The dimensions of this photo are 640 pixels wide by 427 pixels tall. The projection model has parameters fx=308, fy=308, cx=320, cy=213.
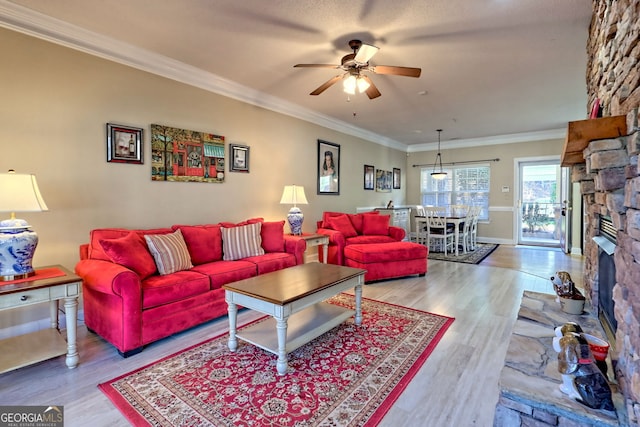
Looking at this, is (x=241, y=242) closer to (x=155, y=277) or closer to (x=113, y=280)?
(x=155, y=277)

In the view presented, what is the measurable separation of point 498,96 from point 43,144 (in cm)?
540

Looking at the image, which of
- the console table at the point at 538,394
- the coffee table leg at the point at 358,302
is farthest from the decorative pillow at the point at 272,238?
the console table at the point at 538,394

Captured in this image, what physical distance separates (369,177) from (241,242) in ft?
13.8

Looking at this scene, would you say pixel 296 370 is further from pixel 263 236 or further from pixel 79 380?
pixel 263 236

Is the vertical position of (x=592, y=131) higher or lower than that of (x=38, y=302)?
higher

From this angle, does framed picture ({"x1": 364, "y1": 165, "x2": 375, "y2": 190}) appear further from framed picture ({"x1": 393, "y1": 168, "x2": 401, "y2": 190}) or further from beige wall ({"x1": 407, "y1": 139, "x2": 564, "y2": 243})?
beige wall ({"x1": 407, "y1": 139, "x2": 564, "y2": 243})

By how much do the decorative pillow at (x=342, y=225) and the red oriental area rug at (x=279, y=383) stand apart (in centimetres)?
245

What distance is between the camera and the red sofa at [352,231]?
15.4 ft

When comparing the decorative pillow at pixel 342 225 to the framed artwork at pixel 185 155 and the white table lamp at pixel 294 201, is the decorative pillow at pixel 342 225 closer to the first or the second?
the white table lamp at pixel 294 201

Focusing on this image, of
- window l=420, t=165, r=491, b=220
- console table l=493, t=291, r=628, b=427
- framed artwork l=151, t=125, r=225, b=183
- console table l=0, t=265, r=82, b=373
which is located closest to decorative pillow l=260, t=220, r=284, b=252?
framed artwork l=151, t=125, r=225, b=183

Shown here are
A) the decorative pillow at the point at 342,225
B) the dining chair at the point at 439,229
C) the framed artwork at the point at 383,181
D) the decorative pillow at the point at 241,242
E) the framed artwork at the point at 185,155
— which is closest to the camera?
the framed artwork at the point at 185,155

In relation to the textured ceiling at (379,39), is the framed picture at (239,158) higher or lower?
lower

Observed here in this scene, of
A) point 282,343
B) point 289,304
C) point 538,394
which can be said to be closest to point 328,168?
point 289,304

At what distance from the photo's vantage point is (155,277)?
2693 mm
